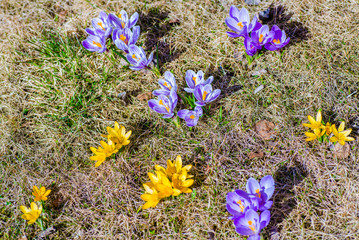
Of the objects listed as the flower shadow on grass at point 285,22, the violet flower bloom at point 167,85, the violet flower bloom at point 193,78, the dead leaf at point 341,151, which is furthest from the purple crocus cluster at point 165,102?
the dead leaf at point 341,151

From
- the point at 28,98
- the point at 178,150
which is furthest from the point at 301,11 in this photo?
the point at 28,98

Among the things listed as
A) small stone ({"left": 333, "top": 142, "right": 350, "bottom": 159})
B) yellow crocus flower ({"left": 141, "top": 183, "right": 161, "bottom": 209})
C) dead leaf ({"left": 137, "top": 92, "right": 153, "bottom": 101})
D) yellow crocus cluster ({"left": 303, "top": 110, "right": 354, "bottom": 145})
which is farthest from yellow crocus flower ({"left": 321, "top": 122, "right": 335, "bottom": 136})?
dead leaf ({"left": 137, "top": 92, "right": 153, "bottom": 101})

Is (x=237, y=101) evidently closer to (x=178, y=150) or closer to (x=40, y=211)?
(x=178, y=150)

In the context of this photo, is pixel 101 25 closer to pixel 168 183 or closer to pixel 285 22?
pixel 168 183

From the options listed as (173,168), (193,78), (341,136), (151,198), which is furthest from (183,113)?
(341,136)

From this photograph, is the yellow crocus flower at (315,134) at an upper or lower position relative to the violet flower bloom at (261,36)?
lower

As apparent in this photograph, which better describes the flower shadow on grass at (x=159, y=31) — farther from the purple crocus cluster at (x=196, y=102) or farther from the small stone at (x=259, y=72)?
the small stone at (x=259, y=72)

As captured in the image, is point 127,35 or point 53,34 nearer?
point 127,35
